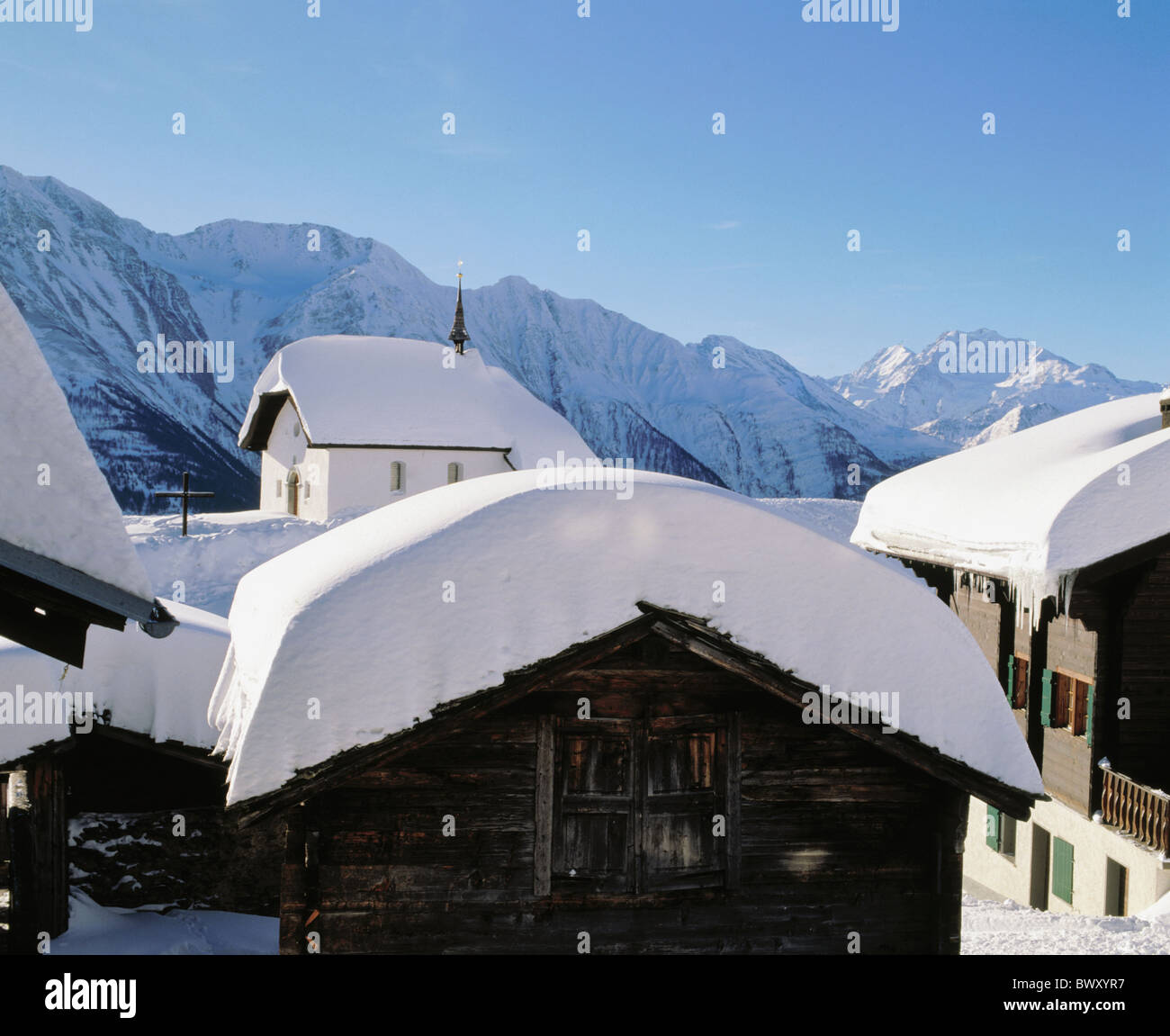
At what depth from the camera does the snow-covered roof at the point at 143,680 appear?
9.08 meters

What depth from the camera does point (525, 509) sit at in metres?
6.99

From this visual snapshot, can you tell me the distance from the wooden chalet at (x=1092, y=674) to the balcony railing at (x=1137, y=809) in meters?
0.02

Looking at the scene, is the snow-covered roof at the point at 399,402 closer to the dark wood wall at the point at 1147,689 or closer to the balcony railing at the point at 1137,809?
the dark wood wall at the point at 1147,689

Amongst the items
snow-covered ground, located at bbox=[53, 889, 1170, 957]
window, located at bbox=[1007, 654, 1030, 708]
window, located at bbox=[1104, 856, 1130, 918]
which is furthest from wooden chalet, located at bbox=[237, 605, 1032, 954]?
window, located at bbox=[1007, 654, 1030, 708]

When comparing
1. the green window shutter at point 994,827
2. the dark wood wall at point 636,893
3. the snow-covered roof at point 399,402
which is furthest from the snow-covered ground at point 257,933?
the snow-covered roof at point 399,402

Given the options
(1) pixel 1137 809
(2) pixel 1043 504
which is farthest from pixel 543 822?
(2) pixel 1043 504

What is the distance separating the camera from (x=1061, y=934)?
908cm

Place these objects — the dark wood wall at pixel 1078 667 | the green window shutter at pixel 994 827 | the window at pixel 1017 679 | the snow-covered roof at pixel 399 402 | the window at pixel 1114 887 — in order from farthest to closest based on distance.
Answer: the snow-covered roof at pixel 399 402 → the green window shutter at pixel 994 827 → the window at pixel 1017 679 → the dark wood wall at pixel 1078 667 → the window at pixel 1114 887

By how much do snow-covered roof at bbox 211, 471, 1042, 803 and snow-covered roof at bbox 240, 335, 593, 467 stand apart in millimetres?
26091

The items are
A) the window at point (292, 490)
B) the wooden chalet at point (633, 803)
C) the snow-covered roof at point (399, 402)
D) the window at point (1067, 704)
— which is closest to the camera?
the wooden chalet at point (633, 803)

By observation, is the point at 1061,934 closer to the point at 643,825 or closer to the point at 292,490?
the point at 643,825

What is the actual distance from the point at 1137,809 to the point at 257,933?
10960 millimetres

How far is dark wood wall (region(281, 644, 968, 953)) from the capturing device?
6.43 m
